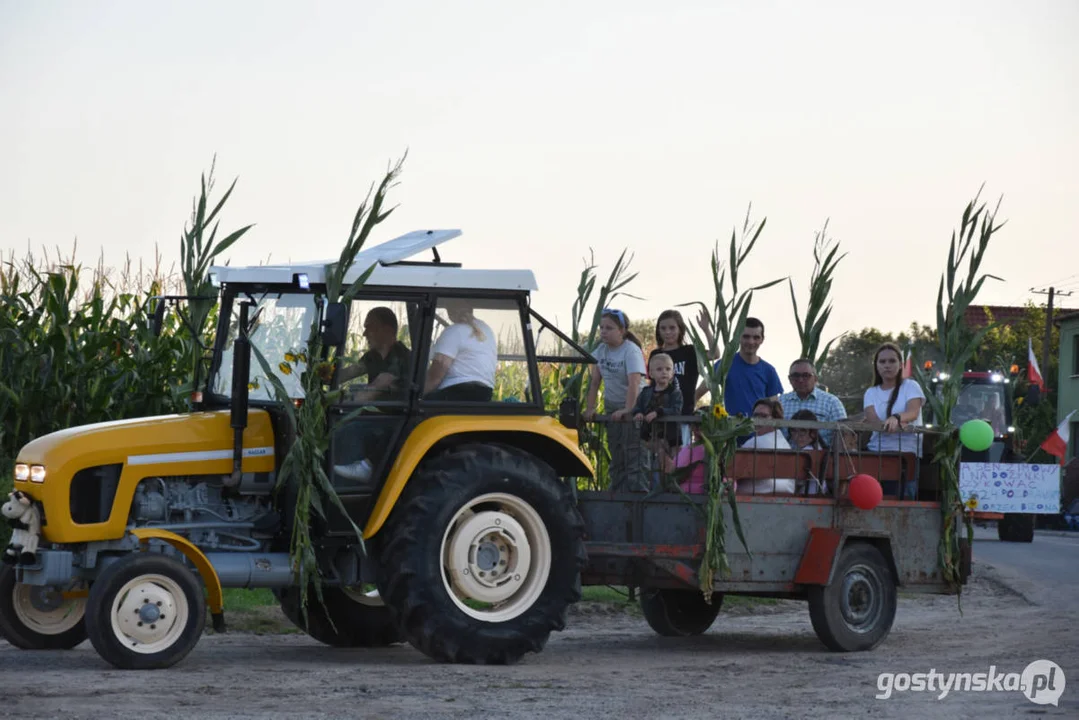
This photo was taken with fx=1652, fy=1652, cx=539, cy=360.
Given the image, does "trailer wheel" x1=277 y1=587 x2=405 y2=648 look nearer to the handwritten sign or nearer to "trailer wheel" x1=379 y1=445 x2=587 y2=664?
"trailer wheel" x1=379 y1=445 x2=587 y2=664

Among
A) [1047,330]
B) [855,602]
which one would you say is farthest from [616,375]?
[1047,330]

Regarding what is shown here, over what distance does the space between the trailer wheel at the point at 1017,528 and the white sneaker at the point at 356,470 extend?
1765cm

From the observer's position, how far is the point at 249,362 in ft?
29.1

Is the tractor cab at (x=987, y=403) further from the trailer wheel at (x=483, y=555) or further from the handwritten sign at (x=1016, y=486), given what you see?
the trailer wheel at (x=483, y=555)

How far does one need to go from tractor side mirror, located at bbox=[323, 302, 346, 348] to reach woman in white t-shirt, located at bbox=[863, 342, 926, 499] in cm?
382

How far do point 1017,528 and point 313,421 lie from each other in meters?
18.5

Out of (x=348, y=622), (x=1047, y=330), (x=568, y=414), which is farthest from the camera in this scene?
(x=1047, y=330)

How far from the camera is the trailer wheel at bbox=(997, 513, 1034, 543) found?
24891 millimetres

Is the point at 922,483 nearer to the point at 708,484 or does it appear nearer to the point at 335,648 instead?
the point at 708,484

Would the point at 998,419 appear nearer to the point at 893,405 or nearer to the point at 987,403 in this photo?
the point at 987,403

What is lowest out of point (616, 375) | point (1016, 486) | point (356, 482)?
point (1016, 486)

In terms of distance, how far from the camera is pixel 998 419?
25.7 metres

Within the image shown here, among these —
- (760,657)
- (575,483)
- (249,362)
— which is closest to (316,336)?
(249,362)

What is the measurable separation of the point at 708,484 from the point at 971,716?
2.62 metres
